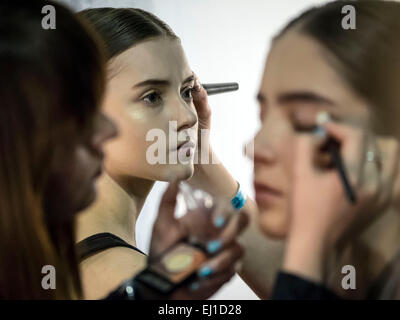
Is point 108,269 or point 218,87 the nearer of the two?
point 108,269

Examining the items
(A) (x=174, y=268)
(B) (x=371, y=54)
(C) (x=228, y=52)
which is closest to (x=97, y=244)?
(A) (x=174, y=268)

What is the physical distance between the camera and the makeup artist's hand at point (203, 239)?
708mm

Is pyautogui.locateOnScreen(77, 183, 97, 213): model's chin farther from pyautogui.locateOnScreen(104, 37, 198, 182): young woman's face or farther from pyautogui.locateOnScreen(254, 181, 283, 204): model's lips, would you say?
pyautogui.locateOnScreen(254, 181, 283, 204): model's lips

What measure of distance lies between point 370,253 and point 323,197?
154mm

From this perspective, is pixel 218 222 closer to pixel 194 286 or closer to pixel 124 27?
pixel 194 286

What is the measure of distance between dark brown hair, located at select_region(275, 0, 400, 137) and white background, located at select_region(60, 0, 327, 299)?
91 mm

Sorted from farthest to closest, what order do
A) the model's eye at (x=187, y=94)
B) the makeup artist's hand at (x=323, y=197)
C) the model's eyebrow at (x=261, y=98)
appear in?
the model's eye at (x=187, y=94) < the model's eyebrow at (x=261, y=98) < the makeup artist's hand at (x=323, y=197)

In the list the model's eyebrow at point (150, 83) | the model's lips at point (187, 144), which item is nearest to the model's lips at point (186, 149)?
the model's lips at point (187, 144)

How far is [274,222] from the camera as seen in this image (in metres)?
0.74

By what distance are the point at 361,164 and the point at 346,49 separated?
6.1 inches

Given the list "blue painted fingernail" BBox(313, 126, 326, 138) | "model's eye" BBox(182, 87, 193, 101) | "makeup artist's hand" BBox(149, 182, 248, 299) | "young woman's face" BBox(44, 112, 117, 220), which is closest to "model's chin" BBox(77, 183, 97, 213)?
"young woman's face" BBox(44, 112, 117, 220)

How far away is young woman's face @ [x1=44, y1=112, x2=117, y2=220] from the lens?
0.71 m

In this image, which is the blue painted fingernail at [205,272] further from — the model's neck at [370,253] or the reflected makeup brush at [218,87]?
the reflected makeup brush at [218,87]

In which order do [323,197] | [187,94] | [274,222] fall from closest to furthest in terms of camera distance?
[323,197]
[274,222]
[187,94]
